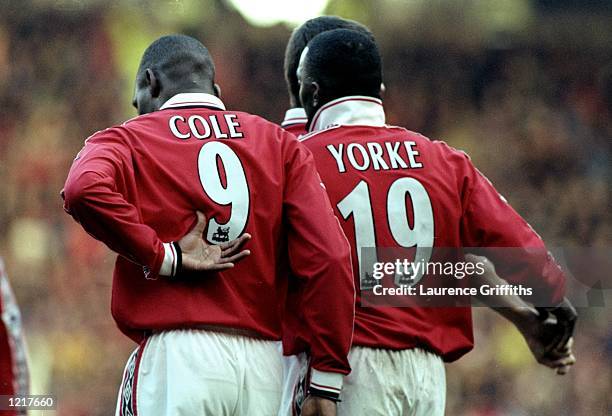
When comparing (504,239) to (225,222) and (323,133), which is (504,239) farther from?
(225,222)

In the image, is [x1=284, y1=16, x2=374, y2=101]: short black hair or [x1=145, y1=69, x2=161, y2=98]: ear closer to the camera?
[x1=145, y1=69, x2=161, y2=98]: ear

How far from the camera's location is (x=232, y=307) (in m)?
3.72

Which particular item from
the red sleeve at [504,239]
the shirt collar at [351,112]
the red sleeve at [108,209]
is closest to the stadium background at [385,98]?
the red sleeve at [504,239]

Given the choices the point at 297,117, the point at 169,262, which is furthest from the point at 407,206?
the point at 169,262

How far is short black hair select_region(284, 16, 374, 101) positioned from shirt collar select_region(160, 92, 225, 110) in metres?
0.89

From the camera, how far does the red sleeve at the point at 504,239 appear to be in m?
4.23

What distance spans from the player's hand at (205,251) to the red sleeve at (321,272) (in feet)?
0.59

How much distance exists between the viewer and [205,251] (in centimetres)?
370

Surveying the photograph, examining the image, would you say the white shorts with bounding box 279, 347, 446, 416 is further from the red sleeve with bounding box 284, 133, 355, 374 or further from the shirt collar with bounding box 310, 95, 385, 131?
the shirt collar with bounding box 310, 95, 385, 131

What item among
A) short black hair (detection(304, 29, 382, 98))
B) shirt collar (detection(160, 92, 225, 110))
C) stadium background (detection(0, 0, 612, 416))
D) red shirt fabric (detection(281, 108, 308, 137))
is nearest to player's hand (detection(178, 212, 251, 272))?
shirt collar (detection(160, 92, 225, 110))

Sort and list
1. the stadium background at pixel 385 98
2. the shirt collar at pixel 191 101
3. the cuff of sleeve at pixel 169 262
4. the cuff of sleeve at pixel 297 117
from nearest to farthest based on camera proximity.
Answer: the cuff of sleeve at pixel 169 262, the shirt collar at pixel 191 101, the cuff of sleeve at pixel 297 117, the stadium background at pixel 385 98

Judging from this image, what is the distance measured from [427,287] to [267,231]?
0.66 metres

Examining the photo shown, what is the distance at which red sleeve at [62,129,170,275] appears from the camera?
3.49 metres

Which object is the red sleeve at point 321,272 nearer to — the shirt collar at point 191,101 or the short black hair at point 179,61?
the shirt collar at point 191,101
